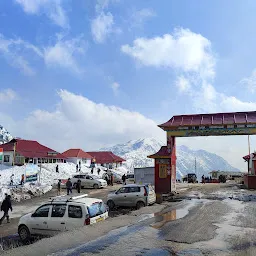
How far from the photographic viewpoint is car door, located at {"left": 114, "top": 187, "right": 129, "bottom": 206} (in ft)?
61.1

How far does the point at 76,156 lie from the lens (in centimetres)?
6341

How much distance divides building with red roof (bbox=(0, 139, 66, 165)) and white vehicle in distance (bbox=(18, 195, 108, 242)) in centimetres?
3607

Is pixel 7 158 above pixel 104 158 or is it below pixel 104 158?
below

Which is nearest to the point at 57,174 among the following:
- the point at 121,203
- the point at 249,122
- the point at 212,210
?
the point at 121,203

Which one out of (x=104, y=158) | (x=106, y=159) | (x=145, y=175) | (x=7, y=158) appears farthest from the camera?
(x=104, y=158)

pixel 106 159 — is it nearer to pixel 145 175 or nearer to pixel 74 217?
pixel 145 175

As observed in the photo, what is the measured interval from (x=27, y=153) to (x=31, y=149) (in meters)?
2.22

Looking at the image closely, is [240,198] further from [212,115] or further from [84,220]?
[84,220]

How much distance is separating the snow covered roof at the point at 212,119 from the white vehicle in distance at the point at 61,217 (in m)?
14.7

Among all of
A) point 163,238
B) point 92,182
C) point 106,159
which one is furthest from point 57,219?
point 106,159

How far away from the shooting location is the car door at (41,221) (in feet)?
36.6

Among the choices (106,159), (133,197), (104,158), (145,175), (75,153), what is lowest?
(133,197)

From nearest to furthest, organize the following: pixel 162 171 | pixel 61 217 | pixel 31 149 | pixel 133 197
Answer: pixel 61 217 < pixel 133 197 < pixel 162 171 < pixel 31 149

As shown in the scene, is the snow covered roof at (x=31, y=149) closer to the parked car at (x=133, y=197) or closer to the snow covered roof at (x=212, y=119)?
the snow covered roof at (x=212, y=119)
